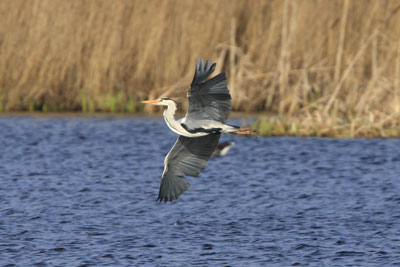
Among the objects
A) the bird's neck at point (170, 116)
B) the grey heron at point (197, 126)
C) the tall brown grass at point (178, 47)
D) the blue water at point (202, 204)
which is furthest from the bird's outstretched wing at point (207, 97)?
the tall brown grass at point (178, 47)

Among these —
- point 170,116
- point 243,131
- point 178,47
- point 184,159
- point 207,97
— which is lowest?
point 184,159

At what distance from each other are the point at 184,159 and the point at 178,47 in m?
9.81

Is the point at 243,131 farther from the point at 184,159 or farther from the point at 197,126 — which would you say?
the point at 184,159

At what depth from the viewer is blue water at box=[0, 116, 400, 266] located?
7402 mm

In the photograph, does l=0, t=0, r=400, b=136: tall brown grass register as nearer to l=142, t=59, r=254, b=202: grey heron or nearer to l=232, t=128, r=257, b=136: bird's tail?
l=142, t=59, r=254, b=202: grey heron

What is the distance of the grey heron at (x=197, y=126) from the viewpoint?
6770mm

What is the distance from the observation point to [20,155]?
45.7 feet

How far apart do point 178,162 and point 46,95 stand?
10440 mm

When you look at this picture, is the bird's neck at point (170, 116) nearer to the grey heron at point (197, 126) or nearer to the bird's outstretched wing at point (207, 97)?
the grey heron at point (197, 126)

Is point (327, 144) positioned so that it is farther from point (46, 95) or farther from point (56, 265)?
point (56, 265)

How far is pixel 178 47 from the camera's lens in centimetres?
1714

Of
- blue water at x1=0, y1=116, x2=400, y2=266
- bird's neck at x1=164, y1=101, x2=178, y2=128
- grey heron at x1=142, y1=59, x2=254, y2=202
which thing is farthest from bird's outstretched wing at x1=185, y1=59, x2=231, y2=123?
blue water at x1=0, y1=116, x2=400, y2=266

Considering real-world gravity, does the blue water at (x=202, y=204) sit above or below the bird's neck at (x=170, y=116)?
below

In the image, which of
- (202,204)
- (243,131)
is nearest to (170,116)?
(243,131)
